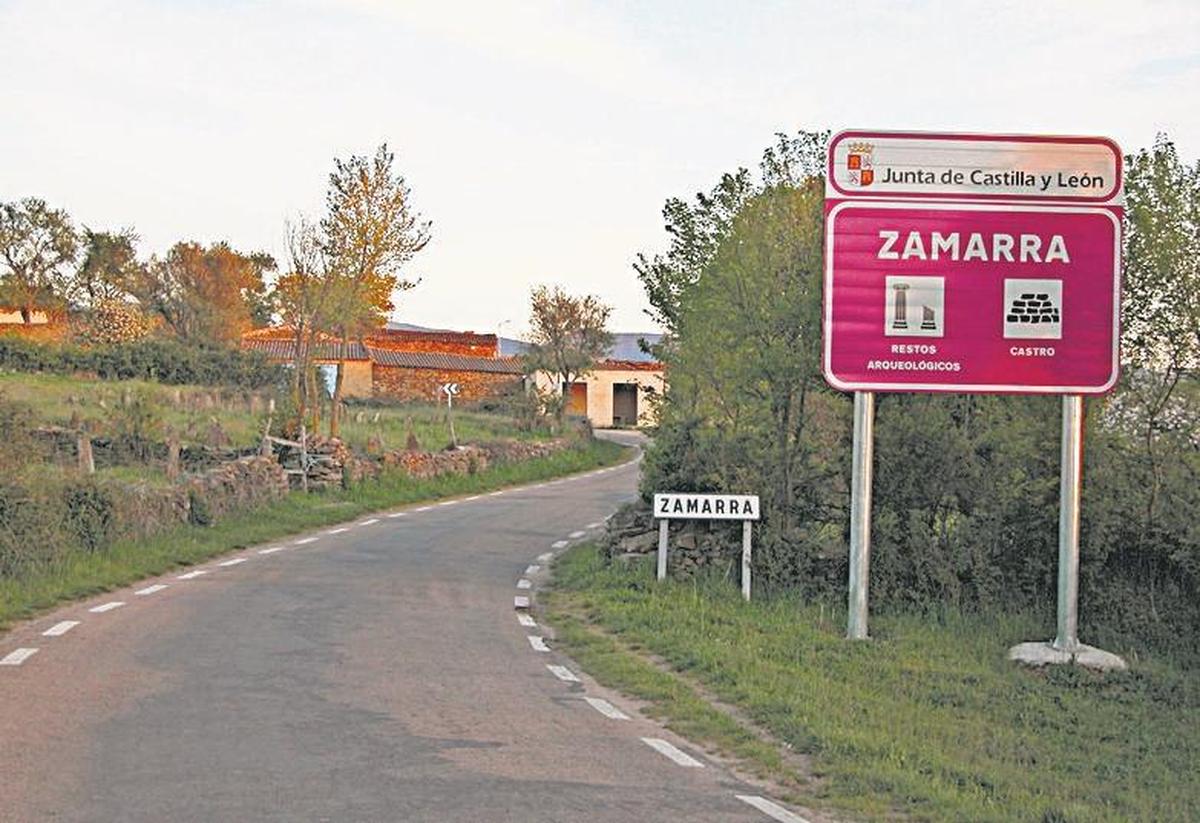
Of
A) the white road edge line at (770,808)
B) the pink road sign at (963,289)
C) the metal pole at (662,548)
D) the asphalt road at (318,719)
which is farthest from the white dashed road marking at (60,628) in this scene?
the white road edge line at (770,808)

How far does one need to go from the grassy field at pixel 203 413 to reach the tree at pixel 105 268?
22572 millimetres

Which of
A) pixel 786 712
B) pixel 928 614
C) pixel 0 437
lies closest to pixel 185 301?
pixel 0 437

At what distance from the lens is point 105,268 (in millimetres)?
72438

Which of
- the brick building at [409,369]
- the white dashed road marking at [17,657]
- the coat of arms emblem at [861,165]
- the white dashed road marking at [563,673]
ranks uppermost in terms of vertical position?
the coat of arms emblem at [861,165]

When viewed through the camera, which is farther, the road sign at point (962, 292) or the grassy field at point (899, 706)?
the road sign at point (962, 292)

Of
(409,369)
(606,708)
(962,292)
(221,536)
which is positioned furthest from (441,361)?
(606,708)

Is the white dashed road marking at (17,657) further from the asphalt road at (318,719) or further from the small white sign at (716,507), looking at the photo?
the small white sign at (716,507)

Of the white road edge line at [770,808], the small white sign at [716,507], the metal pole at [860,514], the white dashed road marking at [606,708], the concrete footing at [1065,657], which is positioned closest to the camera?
the white road edge line at [770,808]

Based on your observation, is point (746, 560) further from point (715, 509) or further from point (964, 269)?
point (964, 269)

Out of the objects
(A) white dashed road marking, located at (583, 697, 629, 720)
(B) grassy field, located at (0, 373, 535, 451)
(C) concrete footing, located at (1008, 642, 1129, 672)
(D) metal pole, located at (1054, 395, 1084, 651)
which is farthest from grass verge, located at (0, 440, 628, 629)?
(D) metal pole, located at (1054, 395, 1084, 651)

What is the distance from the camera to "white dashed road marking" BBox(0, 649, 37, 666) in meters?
12.1

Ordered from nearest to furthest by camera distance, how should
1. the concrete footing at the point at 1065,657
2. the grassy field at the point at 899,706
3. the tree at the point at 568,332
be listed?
the grassy field at the point at 899,706 < the concrete footing at the point at 1065,657 < the tree at the point at 568,332

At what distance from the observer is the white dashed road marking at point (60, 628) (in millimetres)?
13812

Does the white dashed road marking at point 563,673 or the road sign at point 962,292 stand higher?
the road sign at point 962,292
